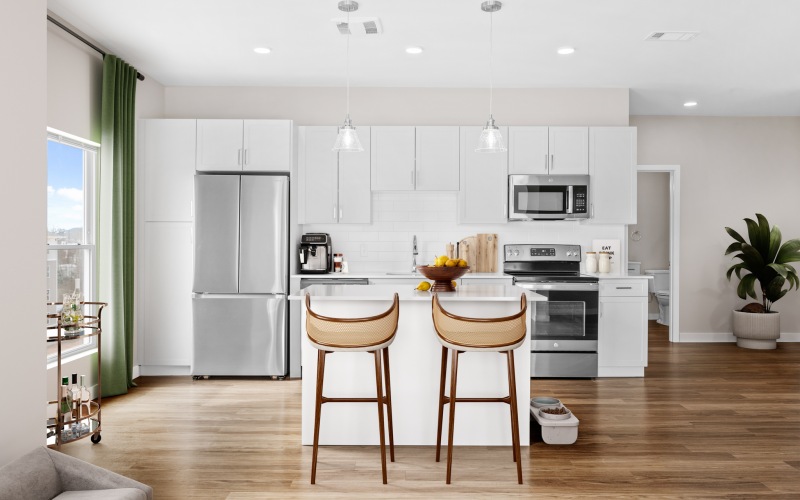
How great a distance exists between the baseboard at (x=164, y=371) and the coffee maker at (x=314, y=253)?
1.41m

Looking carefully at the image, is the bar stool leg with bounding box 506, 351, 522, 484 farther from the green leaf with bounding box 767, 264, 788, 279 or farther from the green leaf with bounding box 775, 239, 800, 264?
the green leaf with bounding box 775, 239, 800, 264

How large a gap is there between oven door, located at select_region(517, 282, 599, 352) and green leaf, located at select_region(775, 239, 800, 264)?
2959 millimetres

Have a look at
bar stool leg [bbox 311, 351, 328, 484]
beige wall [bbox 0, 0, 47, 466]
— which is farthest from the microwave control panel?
beige wall [bbox 0, 0, 47, 466]

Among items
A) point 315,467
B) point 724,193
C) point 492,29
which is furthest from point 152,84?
point 724,193

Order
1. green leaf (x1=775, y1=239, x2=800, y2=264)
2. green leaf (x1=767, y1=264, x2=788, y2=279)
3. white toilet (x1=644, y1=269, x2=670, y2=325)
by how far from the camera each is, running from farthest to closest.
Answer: white toilet (x1=644, y1=269, x2=670, y2=325) → green leaf (x1=775, y1=239, x2=800, y2=264) → green leaf (x1=767, y1=264, x2=788, y2=279)

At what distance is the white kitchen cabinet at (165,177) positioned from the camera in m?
5.47

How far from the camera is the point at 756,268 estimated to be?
695 centimetres

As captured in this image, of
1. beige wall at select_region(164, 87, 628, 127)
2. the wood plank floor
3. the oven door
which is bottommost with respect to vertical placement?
the wood plank floor

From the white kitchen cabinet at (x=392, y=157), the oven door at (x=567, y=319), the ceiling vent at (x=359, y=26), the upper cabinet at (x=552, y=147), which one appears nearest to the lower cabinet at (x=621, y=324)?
the oven door at (x=567, y=319)

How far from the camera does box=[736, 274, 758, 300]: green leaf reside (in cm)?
697

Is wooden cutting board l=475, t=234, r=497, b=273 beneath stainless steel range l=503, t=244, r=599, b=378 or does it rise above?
above

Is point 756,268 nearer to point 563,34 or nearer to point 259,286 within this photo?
point 563,34

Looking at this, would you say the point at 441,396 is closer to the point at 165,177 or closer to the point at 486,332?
the point at 486,332

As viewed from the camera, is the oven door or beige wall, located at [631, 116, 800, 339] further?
beige wall, located at [631, 116, 800, 339]
